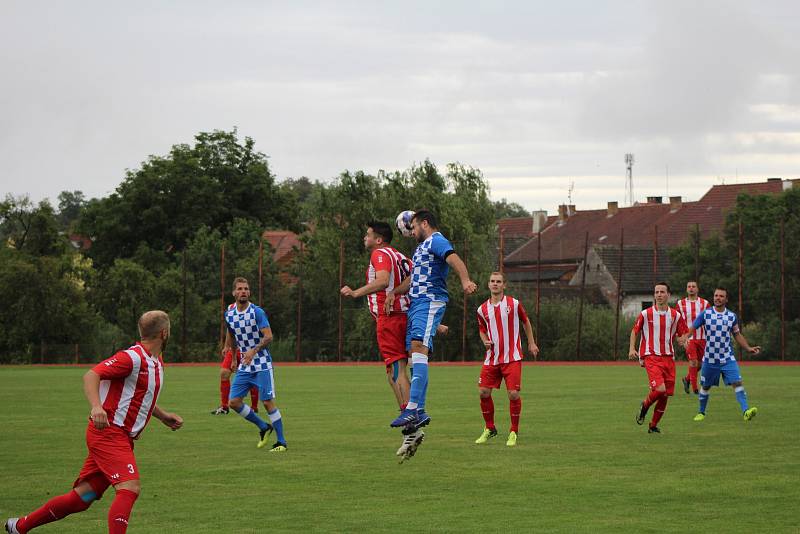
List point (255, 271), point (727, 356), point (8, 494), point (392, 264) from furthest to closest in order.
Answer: point (255, 271), point (727, 356), point (392, 264), point (8, 494)

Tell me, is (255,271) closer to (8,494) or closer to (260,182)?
(260,182)

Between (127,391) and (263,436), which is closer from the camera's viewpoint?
(127,391)

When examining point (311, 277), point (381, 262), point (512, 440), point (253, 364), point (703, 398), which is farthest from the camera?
point (311, 277)

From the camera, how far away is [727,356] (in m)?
21.1

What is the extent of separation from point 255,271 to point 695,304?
3744 centimetres

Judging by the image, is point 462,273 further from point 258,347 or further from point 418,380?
point 258,347

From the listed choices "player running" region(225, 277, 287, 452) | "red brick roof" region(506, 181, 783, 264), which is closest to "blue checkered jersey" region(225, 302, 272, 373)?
"player running" region(225, 277, 287, 452)

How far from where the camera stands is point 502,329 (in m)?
17.0

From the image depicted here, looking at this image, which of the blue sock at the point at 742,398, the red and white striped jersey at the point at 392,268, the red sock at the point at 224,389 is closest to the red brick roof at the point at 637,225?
the blue sock at the point at 742,398

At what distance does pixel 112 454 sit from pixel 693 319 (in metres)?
18.5

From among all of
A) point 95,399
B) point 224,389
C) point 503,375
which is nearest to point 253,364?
point 503,375

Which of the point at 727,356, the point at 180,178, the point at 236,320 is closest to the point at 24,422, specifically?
the point at 236,320

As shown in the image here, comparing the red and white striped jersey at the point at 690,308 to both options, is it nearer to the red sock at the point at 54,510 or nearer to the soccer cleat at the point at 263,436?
the soccer cleat at the point at 263,436

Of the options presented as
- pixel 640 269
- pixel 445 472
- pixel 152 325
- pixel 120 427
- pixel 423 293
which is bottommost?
pixel 445 472
